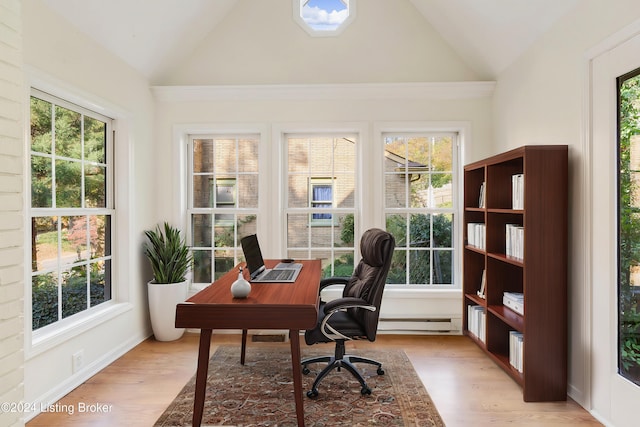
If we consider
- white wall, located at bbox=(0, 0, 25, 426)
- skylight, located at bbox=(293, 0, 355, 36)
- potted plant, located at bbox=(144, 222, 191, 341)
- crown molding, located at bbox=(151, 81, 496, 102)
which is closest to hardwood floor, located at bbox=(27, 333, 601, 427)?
potted plant, located at bbox=(144, 222, 191, 341)

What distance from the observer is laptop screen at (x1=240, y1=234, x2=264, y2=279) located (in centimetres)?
284

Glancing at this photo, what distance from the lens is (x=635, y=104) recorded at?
2.16 meters

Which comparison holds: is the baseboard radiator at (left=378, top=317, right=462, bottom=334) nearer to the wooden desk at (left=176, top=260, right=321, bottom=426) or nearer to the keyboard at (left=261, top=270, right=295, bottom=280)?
the keyboard at (left=261, top=270, right=295, bottom=280)

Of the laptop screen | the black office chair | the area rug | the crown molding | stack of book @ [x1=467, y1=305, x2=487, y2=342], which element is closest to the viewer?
the area rug

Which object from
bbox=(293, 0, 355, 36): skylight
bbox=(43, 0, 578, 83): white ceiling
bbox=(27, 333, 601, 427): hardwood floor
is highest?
bbox=(293, 0, 355, 36): skylight

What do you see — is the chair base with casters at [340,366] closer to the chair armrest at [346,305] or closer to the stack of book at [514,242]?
the chair armrest at [346,305]

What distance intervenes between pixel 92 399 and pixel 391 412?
1.99 m

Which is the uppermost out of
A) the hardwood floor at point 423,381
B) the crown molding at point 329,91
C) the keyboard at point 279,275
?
the crown molding at point 329,91

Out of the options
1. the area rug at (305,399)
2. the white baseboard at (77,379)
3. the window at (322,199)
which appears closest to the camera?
the area rug at (305,399)

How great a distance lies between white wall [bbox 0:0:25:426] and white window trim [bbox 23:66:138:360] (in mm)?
631

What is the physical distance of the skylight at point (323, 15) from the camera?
400 cm

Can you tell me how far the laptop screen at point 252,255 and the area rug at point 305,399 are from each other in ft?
2.60

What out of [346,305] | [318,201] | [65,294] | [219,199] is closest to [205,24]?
[219,199]

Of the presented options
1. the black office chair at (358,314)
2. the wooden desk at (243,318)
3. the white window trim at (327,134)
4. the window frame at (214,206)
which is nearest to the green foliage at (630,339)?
the black office chair at (358,314)
